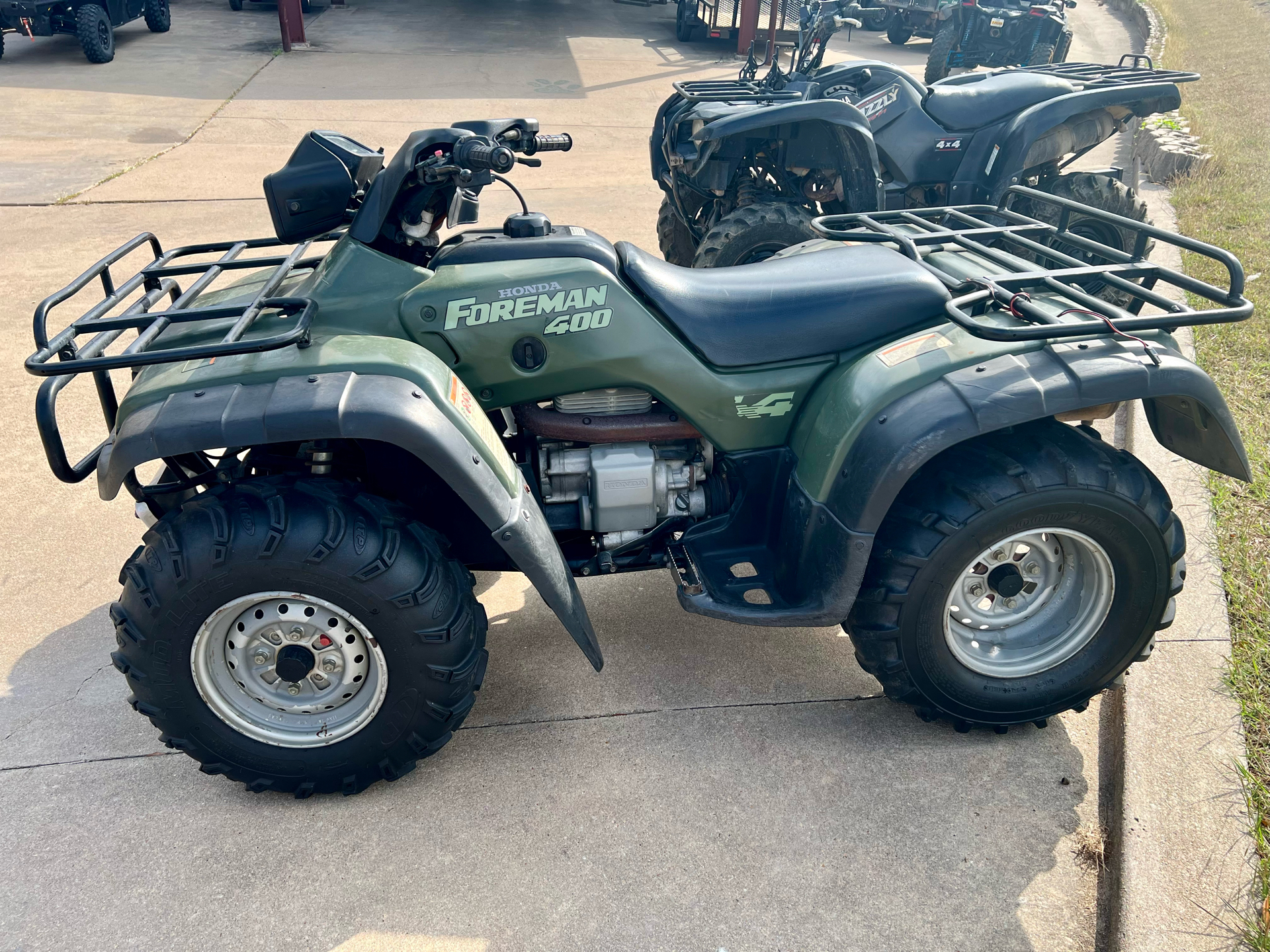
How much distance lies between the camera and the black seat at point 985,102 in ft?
21.1

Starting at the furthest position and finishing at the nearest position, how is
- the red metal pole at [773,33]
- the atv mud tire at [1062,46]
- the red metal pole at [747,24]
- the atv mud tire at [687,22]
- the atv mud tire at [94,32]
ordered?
the atv mud tire at [687,22], the red metal pole at [747,24], the red metal pole at [773,33], the atv mud tire at [1062,46], the atv mud tire at [94,32]

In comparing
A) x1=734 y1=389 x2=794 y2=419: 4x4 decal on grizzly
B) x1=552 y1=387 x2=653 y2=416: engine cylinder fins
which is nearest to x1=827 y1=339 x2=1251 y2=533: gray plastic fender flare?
x1=734 y1=389 x2=794 y2=419: 4x4 decal on grizzly

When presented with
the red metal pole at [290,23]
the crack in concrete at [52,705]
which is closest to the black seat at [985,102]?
the crack in concrete at [52,705]

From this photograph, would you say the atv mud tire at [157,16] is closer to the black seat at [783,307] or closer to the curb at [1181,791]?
the black seat at [783,307]

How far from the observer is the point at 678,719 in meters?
3.21

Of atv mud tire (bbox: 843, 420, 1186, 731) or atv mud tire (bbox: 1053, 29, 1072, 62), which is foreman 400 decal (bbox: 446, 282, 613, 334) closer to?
atv mud tire (bbox: 843, 420, 1186, 731)

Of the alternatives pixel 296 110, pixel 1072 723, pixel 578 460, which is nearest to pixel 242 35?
pixel 296 110

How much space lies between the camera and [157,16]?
55.3 ft

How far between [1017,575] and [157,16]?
61.7 ft

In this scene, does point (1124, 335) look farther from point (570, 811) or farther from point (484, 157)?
point (570, 811)

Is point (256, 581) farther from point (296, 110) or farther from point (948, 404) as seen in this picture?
point (296, 110)

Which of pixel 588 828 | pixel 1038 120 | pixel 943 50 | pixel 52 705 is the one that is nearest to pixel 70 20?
pixel 943 50

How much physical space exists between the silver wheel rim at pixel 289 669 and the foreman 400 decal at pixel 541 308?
3.07 feet

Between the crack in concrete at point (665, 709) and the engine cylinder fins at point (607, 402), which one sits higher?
the engine cylinder fins at point (607, 402)
